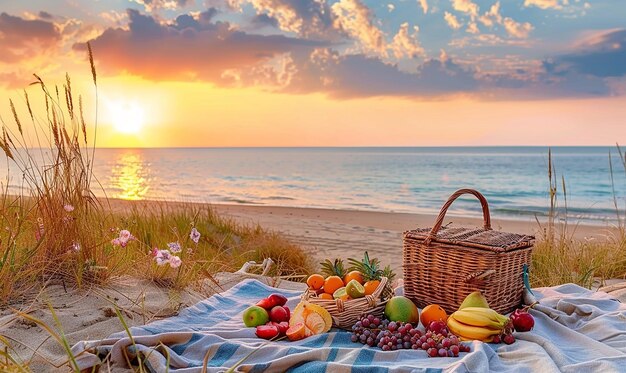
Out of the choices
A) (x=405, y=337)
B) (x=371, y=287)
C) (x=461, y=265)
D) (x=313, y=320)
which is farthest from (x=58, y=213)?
(x=461, y=265)

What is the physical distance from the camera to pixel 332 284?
13.3ft

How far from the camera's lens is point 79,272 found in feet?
14.1

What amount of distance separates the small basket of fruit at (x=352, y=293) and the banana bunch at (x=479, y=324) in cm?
53

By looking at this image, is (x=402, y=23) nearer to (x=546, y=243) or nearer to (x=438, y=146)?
(x=546, y=243)

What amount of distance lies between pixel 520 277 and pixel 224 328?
7.12 feet

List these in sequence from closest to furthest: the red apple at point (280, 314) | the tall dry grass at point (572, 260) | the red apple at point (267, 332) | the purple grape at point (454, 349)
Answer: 1. the purple grape at point (454, 349)
2. the red apple at point (267, 332)
3. the red apple at point (280, 314)
4. the tall dry grass at point (572, 260)

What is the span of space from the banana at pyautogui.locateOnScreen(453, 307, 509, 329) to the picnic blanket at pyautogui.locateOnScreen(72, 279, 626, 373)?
0.14 meters

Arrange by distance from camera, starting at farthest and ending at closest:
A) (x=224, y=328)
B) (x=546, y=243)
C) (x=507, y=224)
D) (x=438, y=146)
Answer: (x=438, y=146) → (x=507, y=224) → (x=546, y=243) → (x=224, y=328)

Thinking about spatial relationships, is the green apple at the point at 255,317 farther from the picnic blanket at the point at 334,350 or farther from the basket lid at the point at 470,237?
the basket lid at the point at 470,237

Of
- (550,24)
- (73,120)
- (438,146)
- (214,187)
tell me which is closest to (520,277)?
(73,120)

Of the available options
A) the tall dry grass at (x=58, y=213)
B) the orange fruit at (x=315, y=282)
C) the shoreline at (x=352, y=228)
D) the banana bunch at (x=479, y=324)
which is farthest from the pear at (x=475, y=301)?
the shoreline at (x=352, y=228)

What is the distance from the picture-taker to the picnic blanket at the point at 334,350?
10.2 feet

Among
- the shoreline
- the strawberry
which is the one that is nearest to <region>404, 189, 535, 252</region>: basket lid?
the strawberry

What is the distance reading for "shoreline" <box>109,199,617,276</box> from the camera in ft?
27.4
